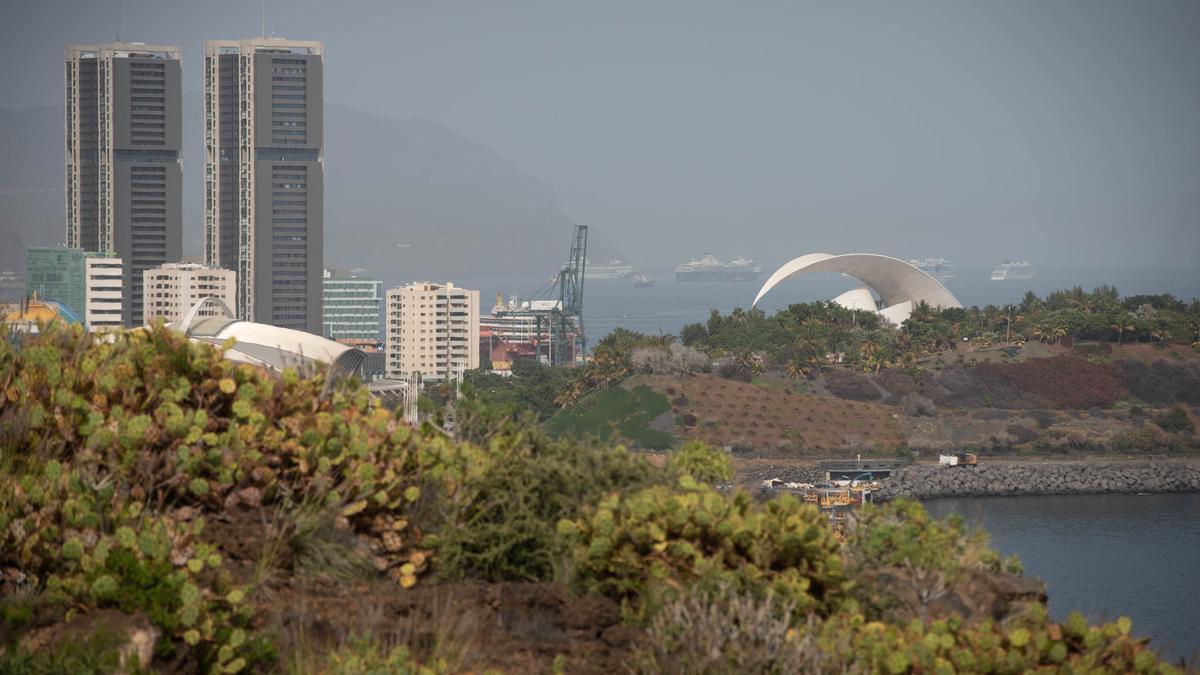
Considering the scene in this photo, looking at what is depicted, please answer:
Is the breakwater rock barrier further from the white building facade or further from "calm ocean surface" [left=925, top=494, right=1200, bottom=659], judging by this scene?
the white building facade

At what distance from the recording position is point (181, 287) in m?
41.6

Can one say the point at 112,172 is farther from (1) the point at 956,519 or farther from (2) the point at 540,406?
(1) the point at 956,519

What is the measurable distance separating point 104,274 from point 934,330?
23367mm

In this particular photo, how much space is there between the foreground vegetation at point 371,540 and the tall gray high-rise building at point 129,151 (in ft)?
152

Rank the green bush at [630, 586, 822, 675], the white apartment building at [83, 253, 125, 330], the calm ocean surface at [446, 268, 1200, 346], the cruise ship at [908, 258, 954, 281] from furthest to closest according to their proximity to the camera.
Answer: the cruise ship at [908, 258, 954, 281]
the calm ocean surface at [446, 268, 1200, 346]
the white apartment building at [83, 253, 125, 330]
the green bush at [630, 586, 822, 675]

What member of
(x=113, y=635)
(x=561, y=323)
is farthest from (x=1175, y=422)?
(x=113, y=635)

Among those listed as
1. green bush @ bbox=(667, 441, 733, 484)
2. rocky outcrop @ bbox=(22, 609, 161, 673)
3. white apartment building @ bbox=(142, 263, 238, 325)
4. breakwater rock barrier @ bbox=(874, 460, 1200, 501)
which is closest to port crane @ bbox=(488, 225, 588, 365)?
white apartment building @ bbox=(142, 263, 238, 325)

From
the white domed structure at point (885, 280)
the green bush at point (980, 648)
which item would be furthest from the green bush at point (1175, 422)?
the green bush at point (980, 648)

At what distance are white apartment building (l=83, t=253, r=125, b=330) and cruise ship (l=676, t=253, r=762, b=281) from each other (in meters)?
105

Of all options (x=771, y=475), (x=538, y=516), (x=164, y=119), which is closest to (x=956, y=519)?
(x=538, y=516)

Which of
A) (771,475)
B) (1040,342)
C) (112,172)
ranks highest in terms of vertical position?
(112,172)

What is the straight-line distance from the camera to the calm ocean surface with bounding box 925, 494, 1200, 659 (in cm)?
1748

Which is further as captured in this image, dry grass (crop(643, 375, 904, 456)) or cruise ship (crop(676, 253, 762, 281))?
cruise ship (crop(676, 253, 762, 281))

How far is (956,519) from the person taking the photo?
435 cm
